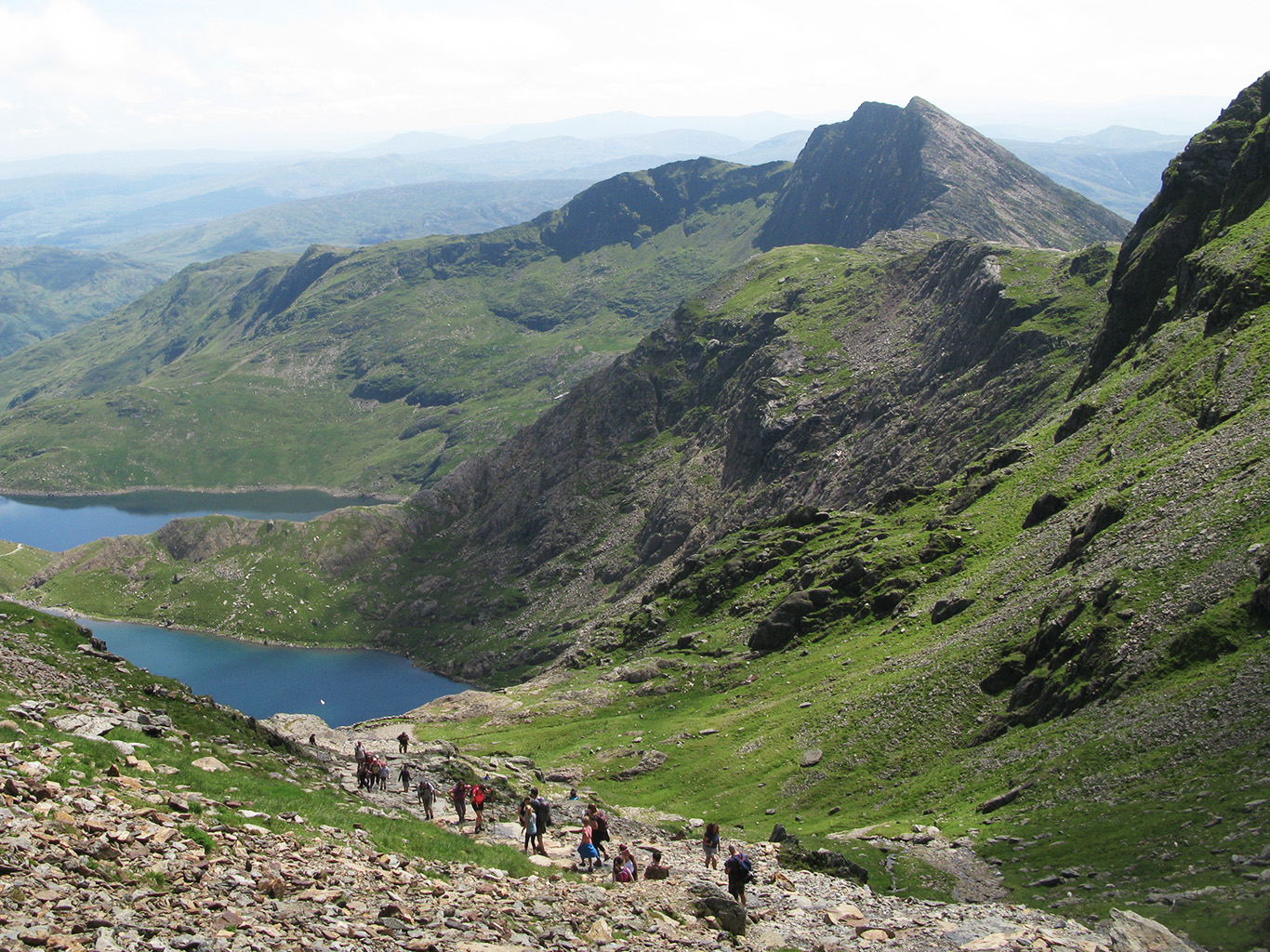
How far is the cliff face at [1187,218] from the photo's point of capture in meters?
127

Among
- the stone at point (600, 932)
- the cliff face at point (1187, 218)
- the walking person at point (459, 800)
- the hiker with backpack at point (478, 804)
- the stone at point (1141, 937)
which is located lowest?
the walking person at point (459, 800)

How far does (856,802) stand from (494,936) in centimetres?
5023

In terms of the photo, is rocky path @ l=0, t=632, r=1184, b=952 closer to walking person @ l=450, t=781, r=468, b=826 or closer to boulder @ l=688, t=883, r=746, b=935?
boulder @ l=688, t=883, r=746, b=935

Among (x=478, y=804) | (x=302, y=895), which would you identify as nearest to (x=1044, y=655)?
(x=478, y=804)

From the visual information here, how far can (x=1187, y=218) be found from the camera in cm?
14062

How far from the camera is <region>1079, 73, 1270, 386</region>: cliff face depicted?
417ft

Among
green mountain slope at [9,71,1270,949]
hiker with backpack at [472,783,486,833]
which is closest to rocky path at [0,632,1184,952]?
hiker with backpack at [472,783,486,833]

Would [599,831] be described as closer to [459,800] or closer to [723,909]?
[723,909]

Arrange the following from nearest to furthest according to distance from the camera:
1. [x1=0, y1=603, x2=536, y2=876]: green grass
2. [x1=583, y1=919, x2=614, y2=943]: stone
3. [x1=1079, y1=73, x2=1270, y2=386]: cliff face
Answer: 1. [x1=583, y1=919, x2=614, y2=943]: stone
2. [x1=0, y1=603, x2=536, y2=876]: green grass
3. [x1=1079, y1=73, x2=1270, y2=386]: cliff face

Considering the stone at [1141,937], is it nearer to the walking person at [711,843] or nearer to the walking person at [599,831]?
the walking person at [711,843]

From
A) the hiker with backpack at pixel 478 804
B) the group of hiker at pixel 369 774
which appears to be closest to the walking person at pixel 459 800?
the hiker with backpack at pixel 478 804

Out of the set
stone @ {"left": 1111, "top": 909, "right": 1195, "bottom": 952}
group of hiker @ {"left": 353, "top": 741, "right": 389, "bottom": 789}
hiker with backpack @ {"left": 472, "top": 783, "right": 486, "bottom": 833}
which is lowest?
group of hiker @ {"left": 353, "top": 741, "right": 389, "bottom": 789}

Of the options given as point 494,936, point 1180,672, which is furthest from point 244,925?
point 1180,672

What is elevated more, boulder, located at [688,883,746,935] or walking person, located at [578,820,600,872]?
boulder, located at [688,883,746,935]
